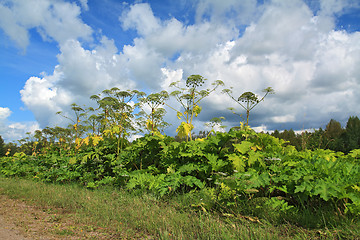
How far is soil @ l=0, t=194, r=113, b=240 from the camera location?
3.21 m

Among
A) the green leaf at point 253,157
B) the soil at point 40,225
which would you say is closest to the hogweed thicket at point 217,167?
the green leaf at point 253,157

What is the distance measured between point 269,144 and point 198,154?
1.39 meters

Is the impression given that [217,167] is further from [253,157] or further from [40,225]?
[40,225]

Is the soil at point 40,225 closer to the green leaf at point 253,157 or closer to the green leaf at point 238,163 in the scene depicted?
the green leaf at point 238,163

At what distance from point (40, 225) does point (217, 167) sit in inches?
121

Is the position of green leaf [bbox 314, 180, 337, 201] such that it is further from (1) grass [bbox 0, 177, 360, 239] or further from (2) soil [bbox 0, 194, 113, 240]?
(2) soil [bbox 0, 194, 113, 240]

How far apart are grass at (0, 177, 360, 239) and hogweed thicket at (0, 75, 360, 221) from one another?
0.66 feet

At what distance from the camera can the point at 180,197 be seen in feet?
13.0

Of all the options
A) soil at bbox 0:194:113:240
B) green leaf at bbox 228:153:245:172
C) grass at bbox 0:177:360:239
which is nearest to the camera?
grass at bbox 0:177:360:239

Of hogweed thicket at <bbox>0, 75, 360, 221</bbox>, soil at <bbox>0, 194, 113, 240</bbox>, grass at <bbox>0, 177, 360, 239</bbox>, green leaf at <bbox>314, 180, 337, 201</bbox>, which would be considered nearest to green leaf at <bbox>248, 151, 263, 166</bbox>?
hogweed thicket at <bbox>0, 75, 360, 221</bbox>

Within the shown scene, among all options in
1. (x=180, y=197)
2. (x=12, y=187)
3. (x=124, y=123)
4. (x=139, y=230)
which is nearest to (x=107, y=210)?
(x=139, y=230)

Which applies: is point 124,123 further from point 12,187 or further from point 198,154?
point 12,187

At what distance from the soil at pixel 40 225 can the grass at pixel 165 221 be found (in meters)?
0.05

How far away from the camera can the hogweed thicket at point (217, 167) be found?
2.98 metres
